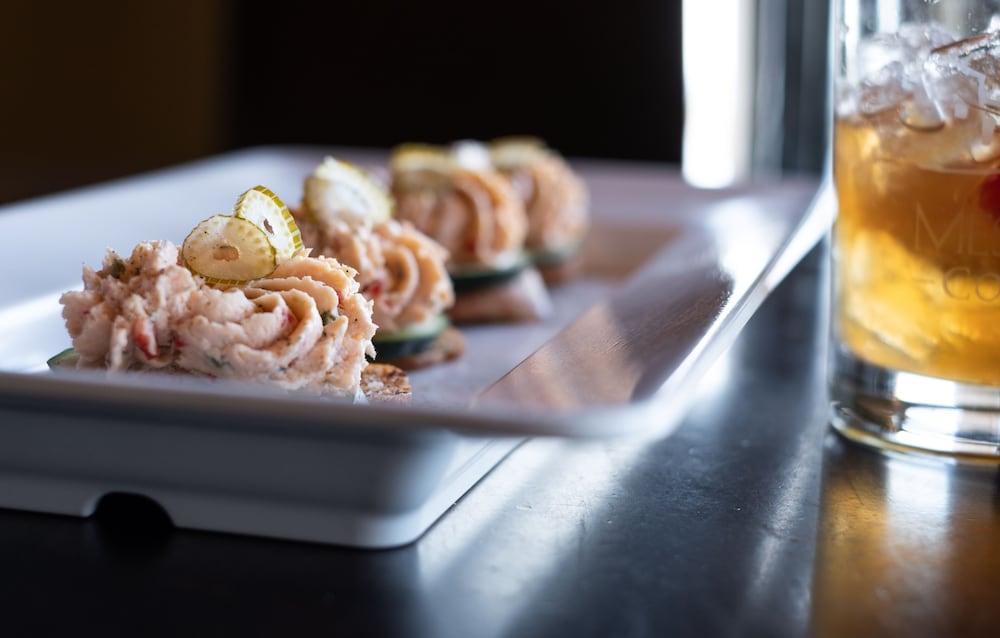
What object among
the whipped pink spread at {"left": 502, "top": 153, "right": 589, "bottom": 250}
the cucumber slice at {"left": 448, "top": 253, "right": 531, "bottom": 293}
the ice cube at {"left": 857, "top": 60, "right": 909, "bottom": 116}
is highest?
the ice cube at {"left": 857, "top": 60, "right": 909, "bottom": 116}

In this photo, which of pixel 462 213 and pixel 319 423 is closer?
pixel 319 423

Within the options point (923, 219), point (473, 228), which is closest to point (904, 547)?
point (923, 219)

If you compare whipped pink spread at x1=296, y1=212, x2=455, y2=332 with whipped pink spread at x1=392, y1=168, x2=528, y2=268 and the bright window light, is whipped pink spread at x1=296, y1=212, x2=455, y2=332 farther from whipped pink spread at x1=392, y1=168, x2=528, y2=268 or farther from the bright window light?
the bright window light

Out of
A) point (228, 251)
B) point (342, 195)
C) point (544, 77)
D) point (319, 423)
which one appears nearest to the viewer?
point (319, 423)

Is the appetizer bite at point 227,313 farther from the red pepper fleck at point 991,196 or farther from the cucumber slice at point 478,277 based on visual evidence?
the cucumber slice at point 478,277

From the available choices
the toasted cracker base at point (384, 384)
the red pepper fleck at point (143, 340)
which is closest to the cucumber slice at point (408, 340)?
the toasted cracker base at point (384, 384)

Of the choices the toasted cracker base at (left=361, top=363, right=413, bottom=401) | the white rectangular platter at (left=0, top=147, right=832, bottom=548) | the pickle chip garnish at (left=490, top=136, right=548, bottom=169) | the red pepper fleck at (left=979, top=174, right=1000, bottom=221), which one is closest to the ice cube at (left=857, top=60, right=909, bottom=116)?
the red pepper fleck at (left=979, top=174, right=1000, bottom=221)

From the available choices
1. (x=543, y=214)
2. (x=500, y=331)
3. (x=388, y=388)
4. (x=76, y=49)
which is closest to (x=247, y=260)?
(x=388, y=388)

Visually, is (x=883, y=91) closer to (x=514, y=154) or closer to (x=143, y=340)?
(x=143, y=340)
